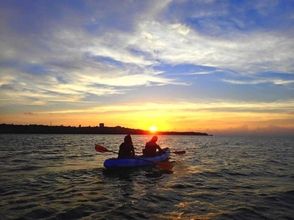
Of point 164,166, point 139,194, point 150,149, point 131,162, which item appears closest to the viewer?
point 139,194

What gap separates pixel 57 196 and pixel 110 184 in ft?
15.0

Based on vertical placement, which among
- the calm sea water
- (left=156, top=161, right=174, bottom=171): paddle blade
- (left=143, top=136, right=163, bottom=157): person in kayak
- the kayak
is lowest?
the calm sea water

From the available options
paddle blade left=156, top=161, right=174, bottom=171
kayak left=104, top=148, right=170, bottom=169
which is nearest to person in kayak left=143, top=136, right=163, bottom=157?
kayak left=104, top=148, right=170, bottom=169

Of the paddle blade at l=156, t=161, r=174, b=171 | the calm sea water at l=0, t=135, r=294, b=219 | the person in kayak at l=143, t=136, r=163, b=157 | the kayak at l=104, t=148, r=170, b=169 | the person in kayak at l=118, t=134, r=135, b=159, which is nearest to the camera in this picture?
the calm sea water at l=0, t=135, r=294, b=219

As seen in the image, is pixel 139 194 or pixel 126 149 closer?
pixel 139 194

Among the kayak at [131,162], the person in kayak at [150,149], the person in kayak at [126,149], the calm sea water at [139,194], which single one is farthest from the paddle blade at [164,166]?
the person in kayak at [126,149]

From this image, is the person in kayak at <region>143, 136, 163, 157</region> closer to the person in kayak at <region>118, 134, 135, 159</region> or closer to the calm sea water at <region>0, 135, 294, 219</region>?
the person in kayak at <region>118, 134, 135, 159</region>

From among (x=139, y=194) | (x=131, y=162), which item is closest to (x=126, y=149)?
(x=131, y=162)

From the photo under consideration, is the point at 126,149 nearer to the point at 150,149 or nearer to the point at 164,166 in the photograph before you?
the point at 150,149

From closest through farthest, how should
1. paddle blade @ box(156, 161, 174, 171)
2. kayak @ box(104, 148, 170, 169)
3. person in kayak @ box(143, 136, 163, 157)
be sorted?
kayak @ box(104, 148, 170, 169) < paddle blade @ box(156, 161, 174, 171) < person in kayak @ box(143, 136, 163, 157)

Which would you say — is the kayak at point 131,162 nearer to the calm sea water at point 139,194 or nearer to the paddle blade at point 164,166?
the paddle blade at point 164,166

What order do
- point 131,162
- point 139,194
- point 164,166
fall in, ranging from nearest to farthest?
point 139,194, point 131,162, point 164,166

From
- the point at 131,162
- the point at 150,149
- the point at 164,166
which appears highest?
the point at 150,149

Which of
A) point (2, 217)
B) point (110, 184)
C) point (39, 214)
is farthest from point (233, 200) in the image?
point (2, 217)
